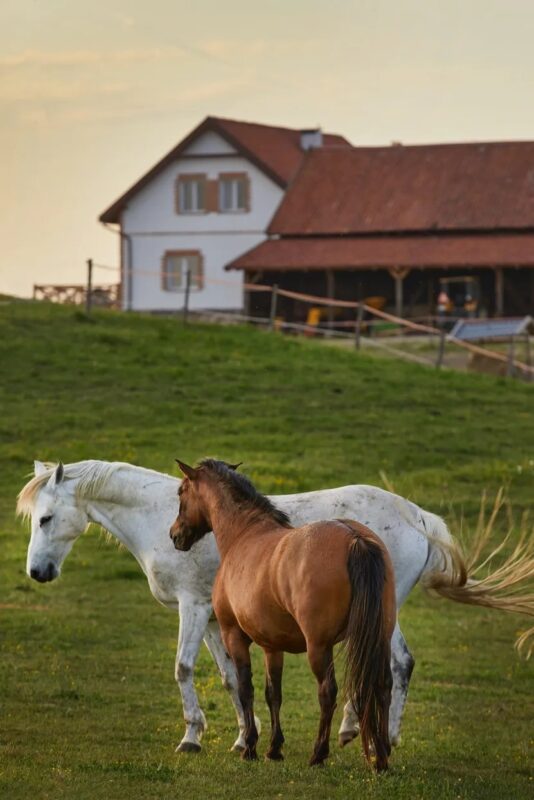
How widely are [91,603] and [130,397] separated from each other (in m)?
11.3

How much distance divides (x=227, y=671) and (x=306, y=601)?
91.7 inches

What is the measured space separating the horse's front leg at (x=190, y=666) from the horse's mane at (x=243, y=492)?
1.25m

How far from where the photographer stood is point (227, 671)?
10492 millimetres

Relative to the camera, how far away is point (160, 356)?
3141cm

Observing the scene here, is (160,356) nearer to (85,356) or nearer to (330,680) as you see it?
(85,356)

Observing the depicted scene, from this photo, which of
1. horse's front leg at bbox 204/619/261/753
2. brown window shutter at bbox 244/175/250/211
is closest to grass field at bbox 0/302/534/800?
horse's front leg at bbox 204/619/261/753

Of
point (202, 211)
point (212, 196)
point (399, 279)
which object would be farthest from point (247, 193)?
point (399, 279)

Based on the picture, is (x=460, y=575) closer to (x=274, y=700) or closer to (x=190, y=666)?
(x=190, y=666)

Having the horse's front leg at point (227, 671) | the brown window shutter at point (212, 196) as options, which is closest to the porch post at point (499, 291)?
the brown window shutter at point (212, 196)

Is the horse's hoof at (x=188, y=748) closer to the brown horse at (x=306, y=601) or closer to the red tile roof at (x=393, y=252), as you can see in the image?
the brown horse at (x=306, y=601)

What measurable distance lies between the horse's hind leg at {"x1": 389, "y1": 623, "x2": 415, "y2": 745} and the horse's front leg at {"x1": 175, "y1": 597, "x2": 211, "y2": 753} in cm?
126

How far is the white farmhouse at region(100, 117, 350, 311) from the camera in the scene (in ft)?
173

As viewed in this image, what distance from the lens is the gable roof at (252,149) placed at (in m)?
52.7

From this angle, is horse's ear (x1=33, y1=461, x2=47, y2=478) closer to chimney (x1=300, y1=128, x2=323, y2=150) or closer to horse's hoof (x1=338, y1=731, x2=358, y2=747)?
horse's hoof (x1=338, y1=731, x2=358, y2=747)
